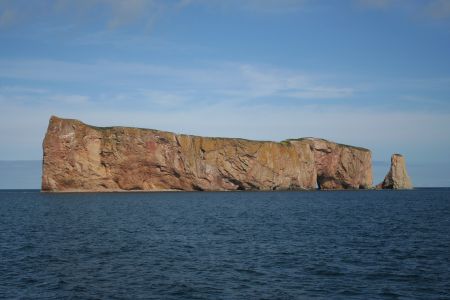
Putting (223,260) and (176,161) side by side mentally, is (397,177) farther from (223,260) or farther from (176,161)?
(223,260)

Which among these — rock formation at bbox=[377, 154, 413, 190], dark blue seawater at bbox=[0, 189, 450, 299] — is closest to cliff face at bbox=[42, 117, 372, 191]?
rock formation at bbox=[377, 154, 413, 190]

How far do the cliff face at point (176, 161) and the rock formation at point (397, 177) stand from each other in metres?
12.5

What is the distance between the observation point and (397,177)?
513 ft

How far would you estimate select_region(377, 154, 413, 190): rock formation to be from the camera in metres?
148

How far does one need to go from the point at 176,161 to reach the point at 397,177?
81814 mm

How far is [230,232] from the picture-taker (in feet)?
133

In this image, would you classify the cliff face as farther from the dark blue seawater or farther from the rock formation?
the dark blue seawater

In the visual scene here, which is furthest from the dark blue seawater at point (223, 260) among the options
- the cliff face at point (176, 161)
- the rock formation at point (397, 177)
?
the rock formation at point (397, 177)

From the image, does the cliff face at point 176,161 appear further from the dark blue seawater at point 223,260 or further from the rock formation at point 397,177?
the dark blue seawater at point 223,260

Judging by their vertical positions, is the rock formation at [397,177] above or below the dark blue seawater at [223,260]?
above

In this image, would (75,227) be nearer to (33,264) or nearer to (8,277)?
(33,264)

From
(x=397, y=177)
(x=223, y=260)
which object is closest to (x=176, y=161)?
(x=397, y=177)

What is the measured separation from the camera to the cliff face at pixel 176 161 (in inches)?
4144

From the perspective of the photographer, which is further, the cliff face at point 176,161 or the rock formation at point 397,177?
the rock formation at point 397,177
